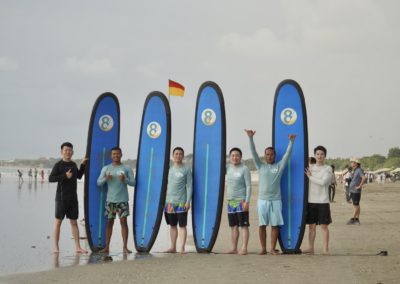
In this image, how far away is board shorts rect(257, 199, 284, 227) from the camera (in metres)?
7.89

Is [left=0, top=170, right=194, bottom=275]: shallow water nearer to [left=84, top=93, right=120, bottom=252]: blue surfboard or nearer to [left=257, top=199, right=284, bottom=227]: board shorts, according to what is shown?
[left=84, top=93, right=120, bottom=252]: blue surfboard

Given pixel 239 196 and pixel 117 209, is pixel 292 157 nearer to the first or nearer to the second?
pixel 239 196

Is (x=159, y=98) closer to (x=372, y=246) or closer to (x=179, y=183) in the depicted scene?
(x=179, y=183)

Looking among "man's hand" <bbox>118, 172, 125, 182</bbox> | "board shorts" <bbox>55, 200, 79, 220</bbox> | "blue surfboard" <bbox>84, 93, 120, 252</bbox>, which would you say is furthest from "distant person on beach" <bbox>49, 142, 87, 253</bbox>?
"man's hand" <bbox>118, 172, 125, 182</bbox>

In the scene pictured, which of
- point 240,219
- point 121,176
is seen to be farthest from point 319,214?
point 121,176

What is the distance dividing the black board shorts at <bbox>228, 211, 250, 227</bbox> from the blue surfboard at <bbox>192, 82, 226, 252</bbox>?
0.44m

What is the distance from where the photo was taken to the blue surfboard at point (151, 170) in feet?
28.2

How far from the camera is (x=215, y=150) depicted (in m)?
8.52

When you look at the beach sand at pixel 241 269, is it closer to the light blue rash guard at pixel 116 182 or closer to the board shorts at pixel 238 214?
the board shorts at pixel 238 214

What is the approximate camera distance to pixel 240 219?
7863 mm

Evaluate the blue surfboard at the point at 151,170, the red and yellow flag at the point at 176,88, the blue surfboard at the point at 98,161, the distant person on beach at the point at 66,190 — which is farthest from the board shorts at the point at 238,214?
the red and yellow flag at the point at 176,88

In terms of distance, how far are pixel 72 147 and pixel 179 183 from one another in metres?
1.52

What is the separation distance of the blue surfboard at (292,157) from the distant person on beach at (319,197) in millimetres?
108

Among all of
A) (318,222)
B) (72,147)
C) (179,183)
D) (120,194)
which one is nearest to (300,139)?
(318,222)
